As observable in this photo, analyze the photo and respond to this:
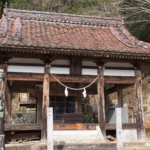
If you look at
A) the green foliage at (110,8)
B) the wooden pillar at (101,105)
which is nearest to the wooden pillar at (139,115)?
the wooden pillar at (101,105)

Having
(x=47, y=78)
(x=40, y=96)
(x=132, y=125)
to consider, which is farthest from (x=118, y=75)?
(x=40, y=96)

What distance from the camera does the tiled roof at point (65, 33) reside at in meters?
8.30

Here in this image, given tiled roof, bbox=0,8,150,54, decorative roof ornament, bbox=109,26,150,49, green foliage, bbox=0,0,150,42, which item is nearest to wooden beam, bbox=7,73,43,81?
tiled roof, bbox=0,8,150,54

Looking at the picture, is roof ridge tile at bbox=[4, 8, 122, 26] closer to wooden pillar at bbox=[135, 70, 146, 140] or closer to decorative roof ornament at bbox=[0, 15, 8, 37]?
decorative roof ornament at bbox=[0, 15, 8, 37]

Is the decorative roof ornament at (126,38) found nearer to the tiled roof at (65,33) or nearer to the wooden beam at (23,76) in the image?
the tiled roof at (65,33)

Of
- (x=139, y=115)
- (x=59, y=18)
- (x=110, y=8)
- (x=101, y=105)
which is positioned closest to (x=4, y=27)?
(x=59, y=18)

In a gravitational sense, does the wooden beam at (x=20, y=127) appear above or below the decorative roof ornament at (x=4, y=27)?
below

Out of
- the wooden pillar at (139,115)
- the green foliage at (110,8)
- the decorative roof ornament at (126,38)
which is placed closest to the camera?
the wooden pillar at (139,115)

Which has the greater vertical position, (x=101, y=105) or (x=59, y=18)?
(x=59, y=18)

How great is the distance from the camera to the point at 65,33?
34.9 feet

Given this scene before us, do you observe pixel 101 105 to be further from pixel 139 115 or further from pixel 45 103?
pixel 45 103

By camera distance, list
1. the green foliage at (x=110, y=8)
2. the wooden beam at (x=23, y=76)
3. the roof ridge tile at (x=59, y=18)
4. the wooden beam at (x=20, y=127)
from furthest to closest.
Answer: the green foliage at (x=110, y=8), the roof ridge tile at (x=59, y=18), the wooden beam at (x=23, y=76), the wooden beam at (x=20, y=127)

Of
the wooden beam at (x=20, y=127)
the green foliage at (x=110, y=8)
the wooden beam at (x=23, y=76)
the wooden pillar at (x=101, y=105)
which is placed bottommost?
the wooden beam at (x=20, y=127)

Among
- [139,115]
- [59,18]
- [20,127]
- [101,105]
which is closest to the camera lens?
[20,127]
